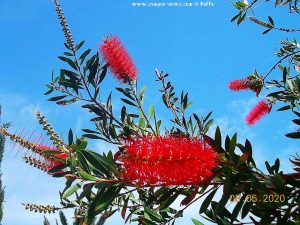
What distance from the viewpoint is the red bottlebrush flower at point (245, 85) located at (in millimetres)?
3234

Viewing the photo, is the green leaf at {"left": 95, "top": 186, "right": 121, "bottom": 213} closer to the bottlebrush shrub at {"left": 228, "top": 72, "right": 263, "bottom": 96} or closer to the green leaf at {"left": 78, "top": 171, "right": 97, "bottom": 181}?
the green leaf at {"left": 78, "top": 171, "right": 97, "bottom": 181}

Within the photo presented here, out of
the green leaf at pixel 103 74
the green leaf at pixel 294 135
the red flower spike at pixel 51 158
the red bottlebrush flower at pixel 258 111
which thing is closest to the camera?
the red flower spike at pixel 51 158

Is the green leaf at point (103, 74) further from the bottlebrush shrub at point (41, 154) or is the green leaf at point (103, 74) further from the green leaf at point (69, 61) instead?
the bottlebrush shrub at point (41, 154)

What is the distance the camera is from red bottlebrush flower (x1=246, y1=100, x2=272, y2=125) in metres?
3.21

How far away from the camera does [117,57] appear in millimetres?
2633

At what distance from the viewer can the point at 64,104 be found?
2.76 m

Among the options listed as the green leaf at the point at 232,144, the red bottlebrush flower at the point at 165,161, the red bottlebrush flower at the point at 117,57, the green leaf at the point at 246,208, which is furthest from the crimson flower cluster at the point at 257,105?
the red bottlebrush flower at the point at 165,161

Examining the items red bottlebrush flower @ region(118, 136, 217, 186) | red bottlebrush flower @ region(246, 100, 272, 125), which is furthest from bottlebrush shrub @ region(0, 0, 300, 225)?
red bottlebrush flower @ region(246, 100, 272, 125)

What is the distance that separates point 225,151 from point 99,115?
39.6 inches

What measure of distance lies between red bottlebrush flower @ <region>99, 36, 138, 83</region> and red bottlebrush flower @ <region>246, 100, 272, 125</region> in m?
0.98

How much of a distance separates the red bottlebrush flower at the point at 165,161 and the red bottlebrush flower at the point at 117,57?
1.17 m

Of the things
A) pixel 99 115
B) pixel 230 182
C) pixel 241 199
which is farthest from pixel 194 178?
pixel 99 115

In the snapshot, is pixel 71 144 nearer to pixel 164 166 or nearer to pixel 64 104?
pixel 164 166

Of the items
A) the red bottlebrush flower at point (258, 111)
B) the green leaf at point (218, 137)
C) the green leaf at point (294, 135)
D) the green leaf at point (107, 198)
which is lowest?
the green leaf at point (107, 198)
